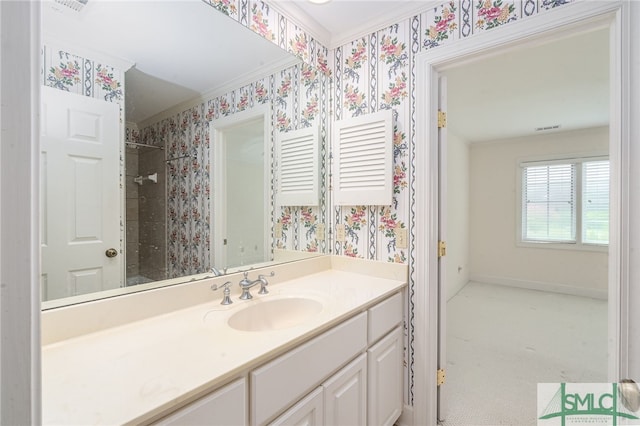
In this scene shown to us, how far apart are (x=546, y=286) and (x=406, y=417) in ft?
13.6

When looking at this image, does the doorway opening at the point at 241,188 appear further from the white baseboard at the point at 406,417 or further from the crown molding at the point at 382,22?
the white baseboard at the point at 406,417

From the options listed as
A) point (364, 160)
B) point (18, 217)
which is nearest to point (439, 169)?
point (364, 160)

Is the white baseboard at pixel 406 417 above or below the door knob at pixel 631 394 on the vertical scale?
below

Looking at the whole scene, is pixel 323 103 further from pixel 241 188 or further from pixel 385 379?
pixel 385 379

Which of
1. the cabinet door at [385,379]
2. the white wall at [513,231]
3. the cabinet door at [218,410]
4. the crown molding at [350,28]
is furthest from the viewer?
the white wall at [513,231]

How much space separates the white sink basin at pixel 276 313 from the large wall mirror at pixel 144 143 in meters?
0.27

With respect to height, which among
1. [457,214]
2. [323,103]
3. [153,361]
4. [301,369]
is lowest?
[301,369]

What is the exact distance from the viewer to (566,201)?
4348 mm

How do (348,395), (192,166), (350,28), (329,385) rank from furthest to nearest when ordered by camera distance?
(350,28) → (192,166) → (348,395) → (329,385)

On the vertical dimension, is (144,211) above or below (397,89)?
below

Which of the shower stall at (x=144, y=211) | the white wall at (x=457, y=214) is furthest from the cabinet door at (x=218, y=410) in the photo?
the white wall at (x=457, y=214)

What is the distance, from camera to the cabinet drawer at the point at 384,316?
1365 mm

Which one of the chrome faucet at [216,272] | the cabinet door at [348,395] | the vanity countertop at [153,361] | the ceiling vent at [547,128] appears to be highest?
the ceiling vent at [547,128]

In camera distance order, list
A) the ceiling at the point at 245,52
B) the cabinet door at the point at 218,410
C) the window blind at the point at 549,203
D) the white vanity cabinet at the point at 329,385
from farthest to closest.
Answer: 1. the window blind at the point at 549,203
2. the ceiling at the point at 245,52
3. the white vanity cabinet at the point at 329,385
4. the cabinet door at the point at 218,410
